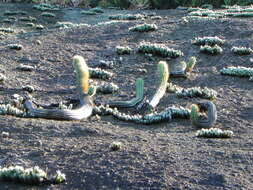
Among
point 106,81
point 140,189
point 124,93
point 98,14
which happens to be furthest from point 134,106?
point 98,14

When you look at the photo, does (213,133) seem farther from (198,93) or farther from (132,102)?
(198,93)

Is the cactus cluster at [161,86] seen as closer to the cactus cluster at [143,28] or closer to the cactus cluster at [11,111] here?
the cactus cluster at [11,111]

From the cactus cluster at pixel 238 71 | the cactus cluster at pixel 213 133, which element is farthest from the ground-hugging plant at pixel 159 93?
the cactus cluster at pixel 238 71

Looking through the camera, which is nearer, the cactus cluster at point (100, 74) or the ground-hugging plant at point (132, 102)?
the ground-hugging plant at point (132, 102)

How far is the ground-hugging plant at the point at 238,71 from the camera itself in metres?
13.3

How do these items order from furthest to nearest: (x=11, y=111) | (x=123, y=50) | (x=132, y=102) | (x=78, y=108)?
(x=123, y=50)
(x=132, y=102)
(x=78, y=108)
(x=11, y=111)

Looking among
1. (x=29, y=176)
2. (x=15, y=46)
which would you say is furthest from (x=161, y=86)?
(x=15, y=46)

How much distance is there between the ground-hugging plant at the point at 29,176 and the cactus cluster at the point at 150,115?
3473 millimetres

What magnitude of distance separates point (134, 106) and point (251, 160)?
4064 mm

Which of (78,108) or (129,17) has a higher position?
(129,17)

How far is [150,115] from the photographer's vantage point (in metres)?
10.1

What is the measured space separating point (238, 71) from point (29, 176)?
8.16m

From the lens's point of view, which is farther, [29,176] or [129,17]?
[129,17]

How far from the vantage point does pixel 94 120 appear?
32.7 ft
